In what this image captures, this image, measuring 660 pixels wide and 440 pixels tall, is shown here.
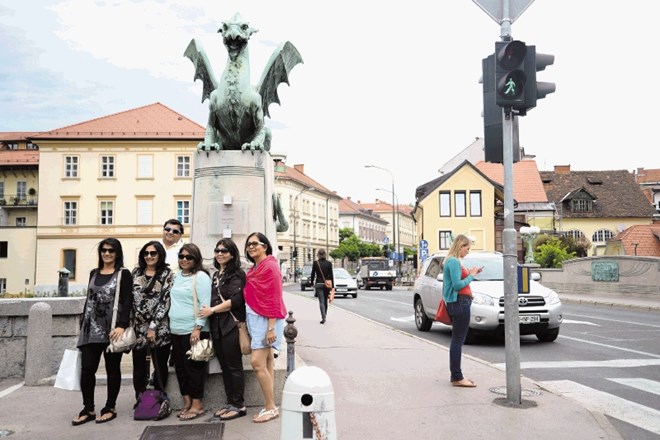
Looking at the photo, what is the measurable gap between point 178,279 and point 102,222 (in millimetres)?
50190

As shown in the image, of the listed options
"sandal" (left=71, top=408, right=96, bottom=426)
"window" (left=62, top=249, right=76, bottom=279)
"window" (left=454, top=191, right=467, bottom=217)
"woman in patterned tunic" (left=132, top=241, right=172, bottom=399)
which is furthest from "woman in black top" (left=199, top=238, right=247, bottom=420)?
"window" (left=62, top=249, right=76, bottom=279)

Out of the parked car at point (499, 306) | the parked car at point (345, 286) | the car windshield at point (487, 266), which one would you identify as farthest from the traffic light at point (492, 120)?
the parked car at point (345, 286)

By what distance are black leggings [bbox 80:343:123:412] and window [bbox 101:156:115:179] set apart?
49838mm

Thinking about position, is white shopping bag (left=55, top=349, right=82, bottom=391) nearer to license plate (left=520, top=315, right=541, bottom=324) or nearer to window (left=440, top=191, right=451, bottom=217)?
license plate (left=520, top=315, right=541, bottom=324)

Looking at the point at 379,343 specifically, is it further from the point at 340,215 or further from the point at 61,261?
the point at 340,215

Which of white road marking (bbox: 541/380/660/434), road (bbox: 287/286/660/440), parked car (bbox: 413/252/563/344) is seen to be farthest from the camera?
parked car (bbox: 413/252/563/344)

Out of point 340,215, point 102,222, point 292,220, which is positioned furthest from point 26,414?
point 340,215

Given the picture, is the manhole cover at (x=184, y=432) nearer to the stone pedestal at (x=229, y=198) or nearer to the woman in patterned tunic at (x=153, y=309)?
the woman in patterned tunic at (x=153, y=309)

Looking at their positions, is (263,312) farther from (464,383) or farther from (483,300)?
(483,300)

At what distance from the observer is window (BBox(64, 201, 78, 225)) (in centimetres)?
5250

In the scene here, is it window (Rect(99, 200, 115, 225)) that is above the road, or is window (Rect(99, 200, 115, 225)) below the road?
above

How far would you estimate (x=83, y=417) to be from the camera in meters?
5.79

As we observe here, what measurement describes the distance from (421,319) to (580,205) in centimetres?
5220

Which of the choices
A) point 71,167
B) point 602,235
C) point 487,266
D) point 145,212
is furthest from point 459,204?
point 487,266
